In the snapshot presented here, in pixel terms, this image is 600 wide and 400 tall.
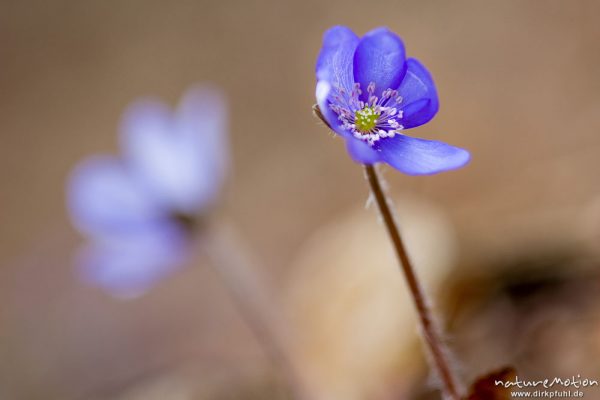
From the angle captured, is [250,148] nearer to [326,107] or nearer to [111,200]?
[111,200]

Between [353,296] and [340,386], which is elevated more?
[353,296]

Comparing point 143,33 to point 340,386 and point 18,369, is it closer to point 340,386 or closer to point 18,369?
point 18,369

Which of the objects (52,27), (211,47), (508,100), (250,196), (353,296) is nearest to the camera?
(353,296)

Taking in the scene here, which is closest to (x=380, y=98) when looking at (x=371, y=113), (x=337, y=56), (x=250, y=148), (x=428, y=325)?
(x=371, y=113)

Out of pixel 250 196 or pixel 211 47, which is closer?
pixel 250 196

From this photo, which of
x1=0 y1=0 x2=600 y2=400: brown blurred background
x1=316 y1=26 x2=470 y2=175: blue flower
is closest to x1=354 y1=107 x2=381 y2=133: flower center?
x1=316 y1=26 x2=470 y2=175: blue flower

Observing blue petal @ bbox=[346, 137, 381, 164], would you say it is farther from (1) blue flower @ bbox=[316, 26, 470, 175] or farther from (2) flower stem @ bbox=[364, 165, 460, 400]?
(2) flower stem @ bbox=[364, 165, 460, 400]

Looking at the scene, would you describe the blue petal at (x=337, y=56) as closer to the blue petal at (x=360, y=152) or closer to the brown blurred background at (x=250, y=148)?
the blue petal at (x=360, y=152)

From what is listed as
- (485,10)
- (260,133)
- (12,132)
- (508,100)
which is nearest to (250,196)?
(260,133)
